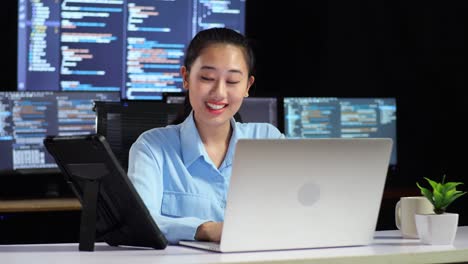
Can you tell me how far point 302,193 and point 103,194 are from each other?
0.47 meters

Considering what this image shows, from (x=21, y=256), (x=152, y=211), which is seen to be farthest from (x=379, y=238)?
(x=21, y=256)

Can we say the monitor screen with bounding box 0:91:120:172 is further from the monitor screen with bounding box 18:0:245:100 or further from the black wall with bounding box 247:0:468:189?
the black wall with bounding box 247:0:468:189

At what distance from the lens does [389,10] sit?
6.44 metres

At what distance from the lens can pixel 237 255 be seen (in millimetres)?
2020

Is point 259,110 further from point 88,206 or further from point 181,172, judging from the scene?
point 88,206

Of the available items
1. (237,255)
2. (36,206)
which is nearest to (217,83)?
(237,255)

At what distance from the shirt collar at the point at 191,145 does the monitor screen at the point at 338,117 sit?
110 inches

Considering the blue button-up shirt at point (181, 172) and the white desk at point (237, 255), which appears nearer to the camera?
the white desk at point (237, 255)

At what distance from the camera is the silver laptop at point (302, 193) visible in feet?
6.66

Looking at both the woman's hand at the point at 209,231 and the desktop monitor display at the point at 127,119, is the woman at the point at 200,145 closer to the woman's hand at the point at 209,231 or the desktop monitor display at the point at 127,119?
the woman's hand at the point at 209,231

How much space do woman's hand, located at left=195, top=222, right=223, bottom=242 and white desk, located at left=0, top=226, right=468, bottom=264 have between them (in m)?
0.09

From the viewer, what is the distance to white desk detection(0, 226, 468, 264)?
6.50ft

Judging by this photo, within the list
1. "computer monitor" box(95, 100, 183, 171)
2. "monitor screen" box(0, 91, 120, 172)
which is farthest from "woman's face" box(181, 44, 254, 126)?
"monitor screen" box(0, 91, 120, 172)

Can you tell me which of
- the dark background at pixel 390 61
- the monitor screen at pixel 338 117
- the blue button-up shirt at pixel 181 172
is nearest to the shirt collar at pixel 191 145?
the blue button-up shirt at pixel 181 172
